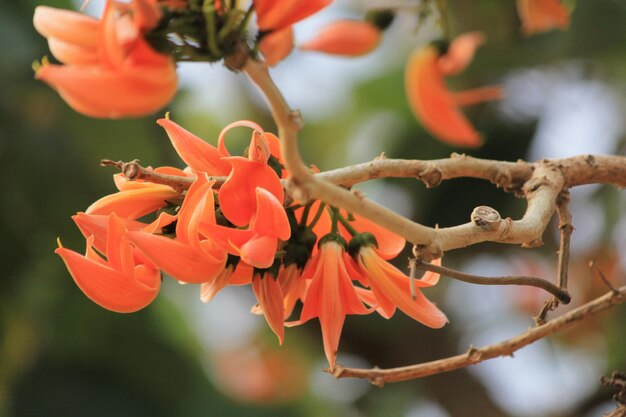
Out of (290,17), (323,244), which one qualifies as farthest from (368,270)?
(290,17)

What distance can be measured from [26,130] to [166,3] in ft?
5.83

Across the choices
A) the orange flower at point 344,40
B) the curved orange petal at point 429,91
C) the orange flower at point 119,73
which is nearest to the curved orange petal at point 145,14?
the orange flower at point 119,73

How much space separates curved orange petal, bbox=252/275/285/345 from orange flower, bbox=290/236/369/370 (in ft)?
0.07

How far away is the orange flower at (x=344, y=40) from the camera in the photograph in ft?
2.98

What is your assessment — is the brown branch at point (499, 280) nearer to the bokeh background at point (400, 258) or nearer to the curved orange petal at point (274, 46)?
the curved orange petal at point (274, 46)

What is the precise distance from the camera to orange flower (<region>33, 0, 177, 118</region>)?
43 cm

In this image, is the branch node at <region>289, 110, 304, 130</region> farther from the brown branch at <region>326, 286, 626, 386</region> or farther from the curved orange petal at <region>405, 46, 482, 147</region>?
the curved orange petal at <region>405, 46, 482, 147</region>

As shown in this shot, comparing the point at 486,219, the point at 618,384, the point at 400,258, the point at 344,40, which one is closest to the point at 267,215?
the point at 486,219

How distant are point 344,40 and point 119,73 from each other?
54 centimetres

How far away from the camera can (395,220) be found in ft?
1.51

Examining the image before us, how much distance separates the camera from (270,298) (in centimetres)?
56

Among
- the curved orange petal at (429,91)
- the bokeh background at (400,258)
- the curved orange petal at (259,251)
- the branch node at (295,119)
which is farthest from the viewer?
the bokeh background at (400,258)

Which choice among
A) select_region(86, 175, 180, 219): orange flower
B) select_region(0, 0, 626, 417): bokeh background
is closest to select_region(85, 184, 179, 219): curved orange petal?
select_region(86, 175, 180, 219): orange flower

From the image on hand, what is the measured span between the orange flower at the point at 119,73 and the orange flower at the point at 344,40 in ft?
1.35
